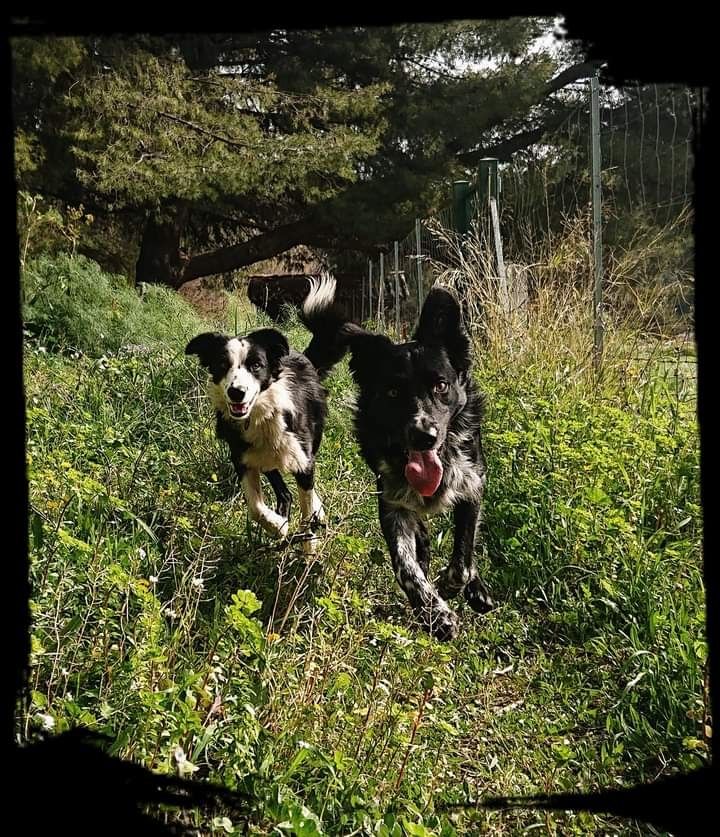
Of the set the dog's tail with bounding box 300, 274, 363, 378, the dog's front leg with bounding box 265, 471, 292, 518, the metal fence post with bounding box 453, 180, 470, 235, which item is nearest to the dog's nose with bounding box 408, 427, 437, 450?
the dog's tail with bounding box 300, 274, 363, 378

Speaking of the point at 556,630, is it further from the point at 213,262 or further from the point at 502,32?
the point at 213,262

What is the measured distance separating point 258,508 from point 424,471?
1.09 metres

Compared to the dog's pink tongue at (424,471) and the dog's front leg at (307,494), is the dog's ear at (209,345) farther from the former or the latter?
the dog's pink tongue at (424,471)

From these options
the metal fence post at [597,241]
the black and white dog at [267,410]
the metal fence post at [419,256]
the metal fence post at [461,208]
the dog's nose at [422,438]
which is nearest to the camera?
the dog's nose at [422,438]

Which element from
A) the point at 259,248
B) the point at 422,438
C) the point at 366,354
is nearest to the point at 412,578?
the point at 422,438

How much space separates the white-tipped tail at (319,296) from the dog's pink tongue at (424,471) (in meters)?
0.74

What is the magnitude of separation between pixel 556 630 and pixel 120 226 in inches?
198

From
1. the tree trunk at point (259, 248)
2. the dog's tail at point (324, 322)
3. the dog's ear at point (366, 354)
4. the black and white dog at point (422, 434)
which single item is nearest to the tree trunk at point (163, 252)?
the tree trunk at point (259, 248)

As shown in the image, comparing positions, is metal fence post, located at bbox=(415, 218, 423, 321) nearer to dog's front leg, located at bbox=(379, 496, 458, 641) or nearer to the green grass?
the green grass

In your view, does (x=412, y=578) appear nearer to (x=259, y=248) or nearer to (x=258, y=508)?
(x=258, y=508)

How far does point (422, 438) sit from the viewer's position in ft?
7.29

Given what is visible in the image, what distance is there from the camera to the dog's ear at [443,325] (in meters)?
2.26

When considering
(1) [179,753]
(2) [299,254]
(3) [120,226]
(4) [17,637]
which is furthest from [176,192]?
(4) [17,637]

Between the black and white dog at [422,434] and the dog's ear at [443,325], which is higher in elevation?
the dog's ear at [443,325]
